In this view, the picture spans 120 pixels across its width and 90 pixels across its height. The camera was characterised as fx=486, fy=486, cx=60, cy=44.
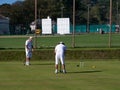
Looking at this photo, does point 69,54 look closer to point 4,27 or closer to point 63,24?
point 63,24

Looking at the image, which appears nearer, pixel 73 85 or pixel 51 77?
pixel 73 85

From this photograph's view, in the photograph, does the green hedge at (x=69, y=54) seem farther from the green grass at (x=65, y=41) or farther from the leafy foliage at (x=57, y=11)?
the leafy foliage at (x=57, y=11)

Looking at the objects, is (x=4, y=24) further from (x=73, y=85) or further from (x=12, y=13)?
(x=73, y=85)

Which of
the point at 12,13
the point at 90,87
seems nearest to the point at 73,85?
the point at 90,87

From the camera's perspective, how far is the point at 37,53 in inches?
1519

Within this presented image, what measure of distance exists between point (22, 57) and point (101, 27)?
7168 centimetres

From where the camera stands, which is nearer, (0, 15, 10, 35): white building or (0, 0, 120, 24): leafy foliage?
(0, 0, 120, 24): leafy foliage

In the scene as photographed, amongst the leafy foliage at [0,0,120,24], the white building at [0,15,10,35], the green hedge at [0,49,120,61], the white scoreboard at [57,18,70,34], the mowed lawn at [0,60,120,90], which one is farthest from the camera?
the white building at [0,15,10,35]

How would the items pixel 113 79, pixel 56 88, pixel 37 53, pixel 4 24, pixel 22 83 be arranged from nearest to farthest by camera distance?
pixel 56 88
pixel 22 83
pixel 113 79
pixel 37 53
pixel 4 24

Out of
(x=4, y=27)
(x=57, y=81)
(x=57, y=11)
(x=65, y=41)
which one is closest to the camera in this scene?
(x=57, y=81)

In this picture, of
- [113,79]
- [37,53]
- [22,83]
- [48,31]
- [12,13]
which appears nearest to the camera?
[22,83]

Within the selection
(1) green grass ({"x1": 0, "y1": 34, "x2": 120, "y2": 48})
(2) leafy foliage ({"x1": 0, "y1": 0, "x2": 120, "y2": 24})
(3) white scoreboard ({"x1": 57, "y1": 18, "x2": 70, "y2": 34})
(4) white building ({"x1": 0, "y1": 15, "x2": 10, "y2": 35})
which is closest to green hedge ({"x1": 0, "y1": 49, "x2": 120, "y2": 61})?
(1) green grass ({"x1": 0, "y1": 34, "x2": 120, "y2": 48})

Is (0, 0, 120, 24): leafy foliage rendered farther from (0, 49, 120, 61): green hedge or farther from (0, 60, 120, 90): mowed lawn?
(0, 60, 120, 90): mowed lawn

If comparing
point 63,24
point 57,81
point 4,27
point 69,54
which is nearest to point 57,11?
point 4,27
